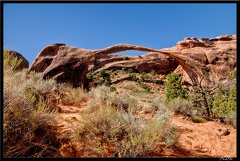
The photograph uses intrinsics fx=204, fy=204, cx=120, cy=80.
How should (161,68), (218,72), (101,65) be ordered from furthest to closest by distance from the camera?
(101,65), (161,68), (218,72)

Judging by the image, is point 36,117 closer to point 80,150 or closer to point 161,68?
point 80,150

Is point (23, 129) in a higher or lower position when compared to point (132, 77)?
lower

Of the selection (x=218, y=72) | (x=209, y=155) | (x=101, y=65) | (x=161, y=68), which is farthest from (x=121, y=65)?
(x=209, y=155)

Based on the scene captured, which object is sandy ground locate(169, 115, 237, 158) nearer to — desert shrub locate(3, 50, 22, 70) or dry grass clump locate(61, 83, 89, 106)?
desert shrub locate(3, 50, 22, 70)

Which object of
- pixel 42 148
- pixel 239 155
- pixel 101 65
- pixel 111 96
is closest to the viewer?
pixel 239 155

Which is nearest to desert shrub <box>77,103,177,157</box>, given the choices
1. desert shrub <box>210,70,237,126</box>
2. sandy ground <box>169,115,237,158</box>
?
sandy ground <box>169,115,237,158</box>

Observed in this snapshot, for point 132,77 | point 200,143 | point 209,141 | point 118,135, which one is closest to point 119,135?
point 118,135

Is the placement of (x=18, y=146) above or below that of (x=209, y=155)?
above

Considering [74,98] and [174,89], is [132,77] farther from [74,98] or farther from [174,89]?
[74,98]

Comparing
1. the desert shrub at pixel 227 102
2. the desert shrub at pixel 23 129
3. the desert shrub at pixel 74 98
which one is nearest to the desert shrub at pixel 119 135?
the desert shrub at pixel 23 129

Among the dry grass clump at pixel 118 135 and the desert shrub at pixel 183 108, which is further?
the desert shrub at pixel 183 108

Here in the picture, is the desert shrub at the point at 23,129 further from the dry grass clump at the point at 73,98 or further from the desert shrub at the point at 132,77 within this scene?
the desert shrub at the point at 132,77
